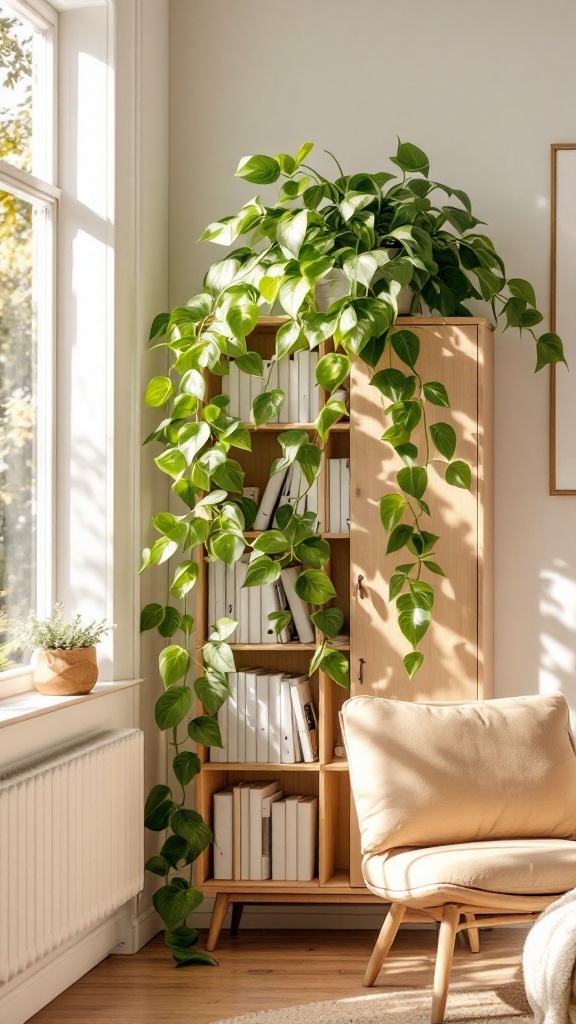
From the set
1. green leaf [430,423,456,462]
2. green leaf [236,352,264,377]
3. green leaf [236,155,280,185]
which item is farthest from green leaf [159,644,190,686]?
green leaf [236,155,280,185]

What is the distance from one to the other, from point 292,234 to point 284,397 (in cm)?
51

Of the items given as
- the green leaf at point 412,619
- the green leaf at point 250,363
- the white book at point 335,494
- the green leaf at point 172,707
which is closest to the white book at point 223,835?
the green leaf at point 172,707

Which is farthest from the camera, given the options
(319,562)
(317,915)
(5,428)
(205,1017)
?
(317,915)

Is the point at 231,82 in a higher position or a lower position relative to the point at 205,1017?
higher

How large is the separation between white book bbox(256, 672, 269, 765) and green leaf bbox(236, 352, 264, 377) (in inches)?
38.3

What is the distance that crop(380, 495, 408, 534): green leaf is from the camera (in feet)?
10.5

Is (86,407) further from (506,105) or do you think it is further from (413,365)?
(506,105)

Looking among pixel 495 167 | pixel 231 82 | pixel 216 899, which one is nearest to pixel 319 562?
pixel 216 899

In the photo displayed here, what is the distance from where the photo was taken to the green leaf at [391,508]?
3.21 metres

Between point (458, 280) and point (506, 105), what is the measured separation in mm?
724

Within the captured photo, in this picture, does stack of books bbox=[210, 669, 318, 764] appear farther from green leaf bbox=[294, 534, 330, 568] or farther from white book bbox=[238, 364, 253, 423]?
white book bbox=[238, 364, 253, 423]

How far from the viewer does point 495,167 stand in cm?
362

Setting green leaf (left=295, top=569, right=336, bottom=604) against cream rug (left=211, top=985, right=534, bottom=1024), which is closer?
cream rug (left=211, top=985, right=534, bottom=1024)

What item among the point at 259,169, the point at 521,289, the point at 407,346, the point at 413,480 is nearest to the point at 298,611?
the point at 413,480
